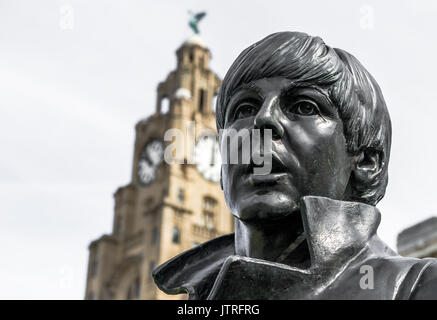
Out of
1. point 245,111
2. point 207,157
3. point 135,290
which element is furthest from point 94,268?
point 245,111


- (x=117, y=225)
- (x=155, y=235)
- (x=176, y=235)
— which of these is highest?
(x=117, y=225)

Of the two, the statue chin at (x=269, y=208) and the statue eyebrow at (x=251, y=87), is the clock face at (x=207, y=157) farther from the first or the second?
the statue chin at (x=269, y=208)

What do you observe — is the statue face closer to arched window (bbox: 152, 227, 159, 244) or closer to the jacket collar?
the jacket collar

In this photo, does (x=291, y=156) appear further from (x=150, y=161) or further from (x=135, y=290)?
(x=150, y=161)

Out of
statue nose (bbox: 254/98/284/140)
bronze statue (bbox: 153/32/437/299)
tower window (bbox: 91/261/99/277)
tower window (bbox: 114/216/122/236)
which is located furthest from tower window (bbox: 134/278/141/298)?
statue nose (bbox: 254/98/284/140)

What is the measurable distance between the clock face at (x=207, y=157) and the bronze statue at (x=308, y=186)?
51.0 metres

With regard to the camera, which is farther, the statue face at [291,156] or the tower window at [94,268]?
the tower window at [94,268]

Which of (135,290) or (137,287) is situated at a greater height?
(137,287)

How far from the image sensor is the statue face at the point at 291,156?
2654mm

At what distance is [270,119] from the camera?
2.70 m

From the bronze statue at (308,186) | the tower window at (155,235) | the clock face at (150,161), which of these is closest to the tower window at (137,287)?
the tower window at (155,235)

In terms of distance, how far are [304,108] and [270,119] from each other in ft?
0.46

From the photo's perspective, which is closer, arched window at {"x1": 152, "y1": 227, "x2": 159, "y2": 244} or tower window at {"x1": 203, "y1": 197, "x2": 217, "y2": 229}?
arched window at {"x1": 152, "y1": 227, "x2": 159, "y2": 244}

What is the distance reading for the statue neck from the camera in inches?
106
